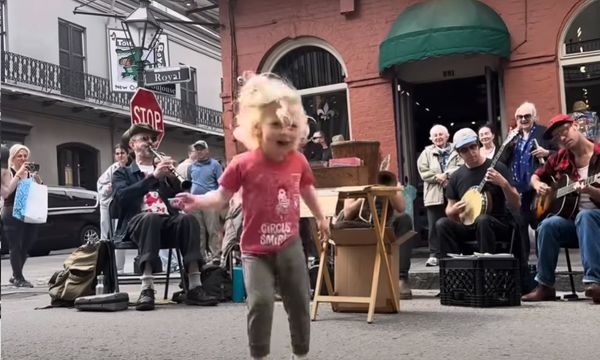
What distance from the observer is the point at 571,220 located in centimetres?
645

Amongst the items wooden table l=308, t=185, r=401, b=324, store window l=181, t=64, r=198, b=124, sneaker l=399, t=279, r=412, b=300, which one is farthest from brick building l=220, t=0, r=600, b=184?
store window l=181, t=64, r=198, b=124

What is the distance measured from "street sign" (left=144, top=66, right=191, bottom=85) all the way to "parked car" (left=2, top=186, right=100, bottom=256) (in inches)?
303

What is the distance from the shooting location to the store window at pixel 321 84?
1246 cm

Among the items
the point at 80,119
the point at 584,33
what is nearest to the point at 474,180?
the point at 584,33

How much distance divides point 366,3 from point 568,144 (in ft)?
20.6

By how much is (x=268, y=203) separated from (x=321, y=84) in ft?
29.8

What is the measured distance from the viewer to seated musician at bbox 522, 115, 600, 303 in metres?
6.09

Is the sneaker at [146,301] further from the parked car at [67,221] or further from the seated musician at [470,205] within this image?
the parked car at [67,221]

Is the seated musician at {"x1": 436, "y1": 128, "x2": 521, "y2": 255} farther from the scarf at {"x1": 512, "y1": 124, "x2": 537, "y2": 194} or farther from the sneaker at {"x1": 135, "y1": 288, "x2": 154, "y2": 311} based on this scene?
the sneaker at {"x1": 135, "y1": 288, "x2": 154, "y2": 311}

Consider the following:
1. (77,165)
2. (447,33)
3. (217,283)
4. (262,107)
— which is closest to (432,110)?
(447,33)

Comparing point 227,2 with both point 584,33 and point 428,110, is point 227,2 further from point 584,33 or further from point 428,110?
point 584,33

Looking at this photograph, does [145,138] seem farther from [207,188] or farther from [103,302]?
[207,188]

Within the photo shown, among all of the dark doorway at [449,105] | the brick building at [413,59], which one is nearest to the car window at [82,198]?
the brick building at [413,59]

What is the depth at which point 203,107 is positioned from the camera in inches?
1298
